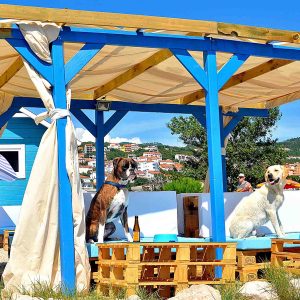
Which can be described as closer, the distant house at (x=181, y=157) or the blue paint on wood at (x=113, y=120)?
the blue paint on wood at (x=113, y=120)

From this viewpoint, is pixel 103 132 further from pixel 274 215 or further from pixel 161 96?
pixel 274 215

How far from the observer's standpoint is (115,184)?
8.21 metres

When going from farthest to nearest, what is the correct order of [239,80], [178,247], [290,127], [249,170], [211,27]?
[290,127] < [249,170] < [239,80] < [211,27] < [178,247]

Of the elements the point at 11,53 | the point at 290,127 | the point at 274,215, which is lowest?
the point at 274,215

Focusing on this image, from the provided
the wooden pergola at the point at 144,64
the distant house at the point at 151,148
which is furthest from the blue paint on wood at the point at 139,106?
the distant house at the point at 151,148

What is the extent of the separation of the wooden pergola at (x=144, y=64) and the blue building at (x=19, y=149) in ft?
26.9

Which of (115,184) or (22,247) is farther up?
(115,184)

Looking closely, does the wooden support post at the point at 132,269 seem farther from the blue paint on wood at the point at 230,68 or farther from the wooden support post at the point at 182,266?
the blue paint on wood at the point at 230,68

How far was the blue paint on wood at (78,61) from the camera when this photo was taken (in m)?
7.44

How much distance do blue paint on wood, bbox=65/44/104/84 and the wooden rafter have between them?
297 millimetres

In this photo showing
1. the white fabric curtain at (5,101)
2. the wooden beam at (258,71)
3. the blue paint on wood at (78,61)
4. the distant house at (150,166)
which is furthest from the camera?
the distant house at (150,166)

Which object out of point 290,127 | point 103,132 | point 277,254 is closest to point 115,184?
point 277,254

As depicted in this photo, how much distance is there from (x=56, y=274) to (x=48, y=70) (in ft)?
7.56

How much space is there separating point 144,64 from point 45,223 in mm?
3246
